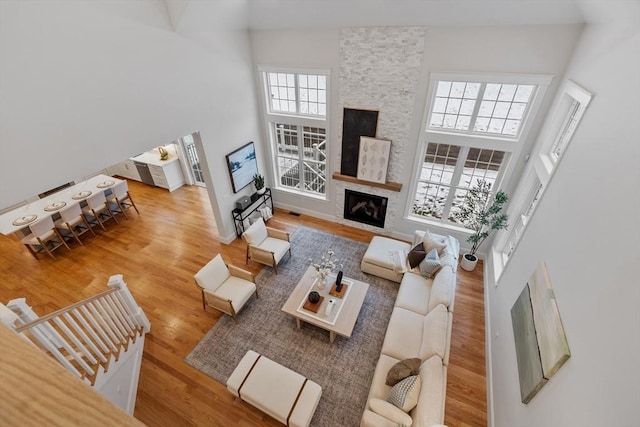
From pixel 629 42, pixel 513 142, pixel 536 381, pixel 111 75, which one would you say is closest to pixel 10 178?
pixel 111 75

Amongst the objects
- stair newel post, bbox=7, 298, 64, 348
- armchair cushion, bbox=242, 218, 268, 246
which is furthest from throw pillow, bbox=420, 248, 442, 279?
stair newel post, bbox=7, 298, 64, 348

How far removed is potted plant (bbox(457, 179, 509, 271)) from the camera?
5504mm

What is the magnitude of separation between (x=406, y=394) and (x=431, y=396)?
27 centimetres

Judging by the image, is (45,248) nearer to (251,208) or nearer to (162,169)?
(162,169)

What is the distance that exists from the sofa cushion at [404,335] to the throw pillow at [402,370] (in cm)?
36

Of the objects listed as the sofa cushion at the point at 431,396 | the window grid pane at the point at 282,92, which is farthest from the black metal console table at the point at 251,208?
the sofa cushion at the point at 431,396

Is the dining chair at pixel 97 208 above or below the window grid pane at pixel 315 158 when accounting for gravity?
below

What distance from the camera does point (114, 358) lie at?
4.05 m

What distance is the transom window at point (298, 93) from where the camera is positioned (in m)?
6.37

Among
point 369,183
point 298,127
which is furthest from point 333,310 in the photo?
point 298,127

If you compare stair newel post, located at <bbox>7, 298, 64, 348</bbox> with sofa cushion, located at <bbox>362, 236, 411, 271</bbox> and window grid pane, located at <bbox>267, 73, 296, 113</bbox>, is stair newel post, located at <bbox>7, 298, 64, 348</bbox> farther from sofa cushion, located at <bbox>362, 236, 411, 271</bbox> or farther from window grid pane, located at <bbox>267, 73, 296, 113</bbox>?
window grid pane, located at <bbox>267, 73, 296, 113</bbox>

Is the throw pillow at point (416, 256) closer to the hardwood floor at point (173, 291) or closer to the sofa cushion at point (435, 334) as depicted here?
the hardwood floor at point (173, 291)

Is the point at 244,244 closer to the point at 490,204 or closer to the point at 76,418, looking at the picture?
the point at 490,204

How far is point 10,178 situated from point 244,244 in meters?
4.14
